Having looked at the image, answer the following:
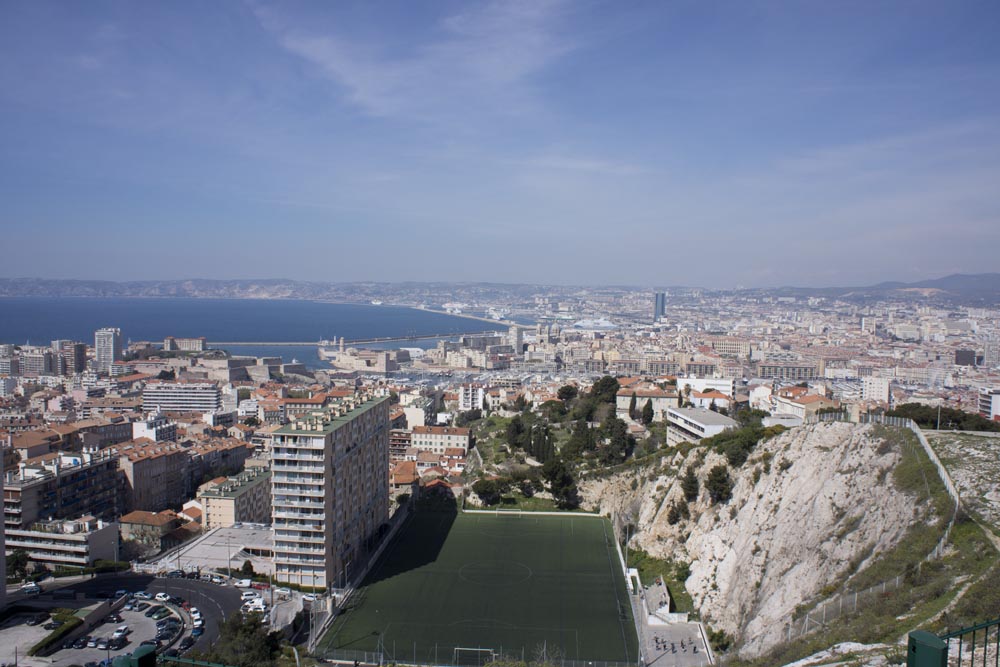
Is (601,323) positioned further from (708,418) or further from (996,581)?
(996,581)

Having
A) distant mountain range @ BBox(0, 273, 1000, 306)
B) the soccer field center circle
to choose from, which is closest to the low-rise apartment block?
the soccer field center circle

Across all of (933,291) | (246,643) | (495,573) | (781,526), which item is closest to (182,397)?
(495,573)

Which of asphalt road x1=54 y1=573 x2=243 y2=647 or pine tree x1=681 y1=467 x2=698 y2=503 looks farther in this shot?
pine tree x1=681 y1=467 x2=698 y2=503

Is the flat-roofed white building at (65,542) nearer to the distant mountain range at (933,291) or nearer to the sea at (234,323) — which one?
the sea at (234,323)

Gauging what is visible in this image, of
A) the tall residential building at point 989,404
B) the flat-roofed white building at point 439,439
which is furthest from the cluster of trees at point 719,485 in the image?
the tall residential building at point 989,404

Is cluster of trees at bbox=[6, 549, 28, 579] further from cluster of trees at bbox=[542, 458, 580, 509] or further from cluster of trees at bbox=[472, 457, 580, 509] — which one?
cluster of trees at bbox=[542, 458, 580, 509]
